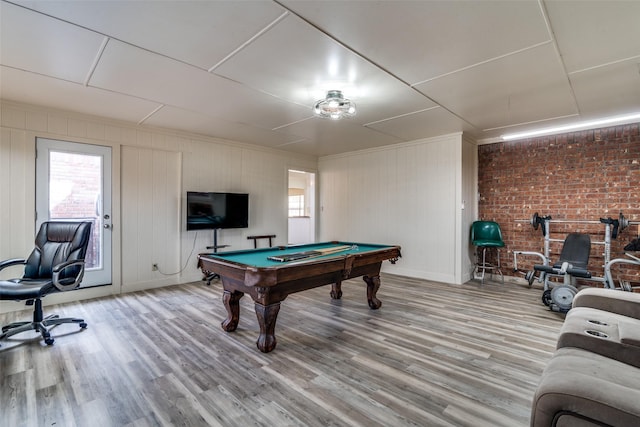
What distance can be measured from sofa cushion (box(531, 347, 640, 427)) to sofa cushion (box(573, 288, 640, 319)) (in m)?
1.05

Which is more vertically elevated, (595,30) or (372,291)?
(595,30)

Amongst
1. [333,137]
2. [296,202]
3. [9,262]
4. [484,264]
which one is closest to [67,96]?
[9,262]

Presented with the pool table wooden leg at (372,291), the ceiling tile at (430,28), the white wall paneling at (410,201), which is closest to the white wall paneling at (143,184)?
the white wall paneling at (410,201)

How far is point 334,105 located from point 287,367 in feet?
8.41

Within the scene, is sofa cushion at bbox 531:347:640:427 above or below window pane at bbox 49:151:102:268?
below

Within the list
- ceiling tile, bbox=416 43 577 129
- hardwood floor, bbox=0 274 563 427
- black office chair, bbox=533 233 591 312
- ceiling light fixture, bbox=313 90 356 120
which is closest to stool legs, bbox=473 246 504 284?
black office chair, bbox=533 233 591 312

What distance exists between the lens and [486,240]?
509 centimetres

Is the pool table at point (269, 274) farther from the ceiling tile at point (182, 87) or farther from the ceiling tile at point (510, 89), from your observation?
the ceiling tile at point (510, 89)

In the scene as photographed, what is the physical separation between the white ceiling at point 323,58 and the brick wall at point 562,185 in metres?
0.76

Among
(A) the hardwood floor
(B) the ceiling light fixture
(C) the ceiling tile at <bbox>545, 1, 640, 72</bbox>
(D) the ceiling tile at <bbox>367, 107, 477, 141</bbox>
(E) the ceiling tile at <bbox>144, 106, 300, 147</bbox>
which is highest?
(E) the ceiling tile at <bbox>144, 106, 300, 147</bbox>

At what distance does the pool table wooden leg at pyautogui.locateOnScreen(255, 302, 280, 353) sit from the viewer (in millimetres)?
2607

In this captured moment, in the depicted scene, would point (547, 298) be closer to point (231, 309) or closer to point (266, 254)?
point (266, 254)

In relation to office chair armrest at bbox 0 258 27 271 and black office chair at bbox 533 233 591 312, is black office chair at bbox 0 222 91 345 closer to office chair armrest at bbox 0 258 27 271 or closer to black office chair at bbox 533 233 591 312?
office chair armrest at bbox 0 258 27 271

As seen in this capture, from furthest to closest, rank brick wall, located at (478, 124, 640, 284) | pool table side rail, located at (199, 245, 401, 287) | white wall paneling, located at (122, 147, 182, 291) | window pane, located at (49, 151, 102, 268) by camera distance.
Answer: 1. white wall paneling, located at (122, 147, 182, 291)
2. brick wall, located at (478, 124, 640, 284)
3. window pane, located at (49, 151, 102, 268)
4. pool table side rail, located at (199, 245, 401, 287)
